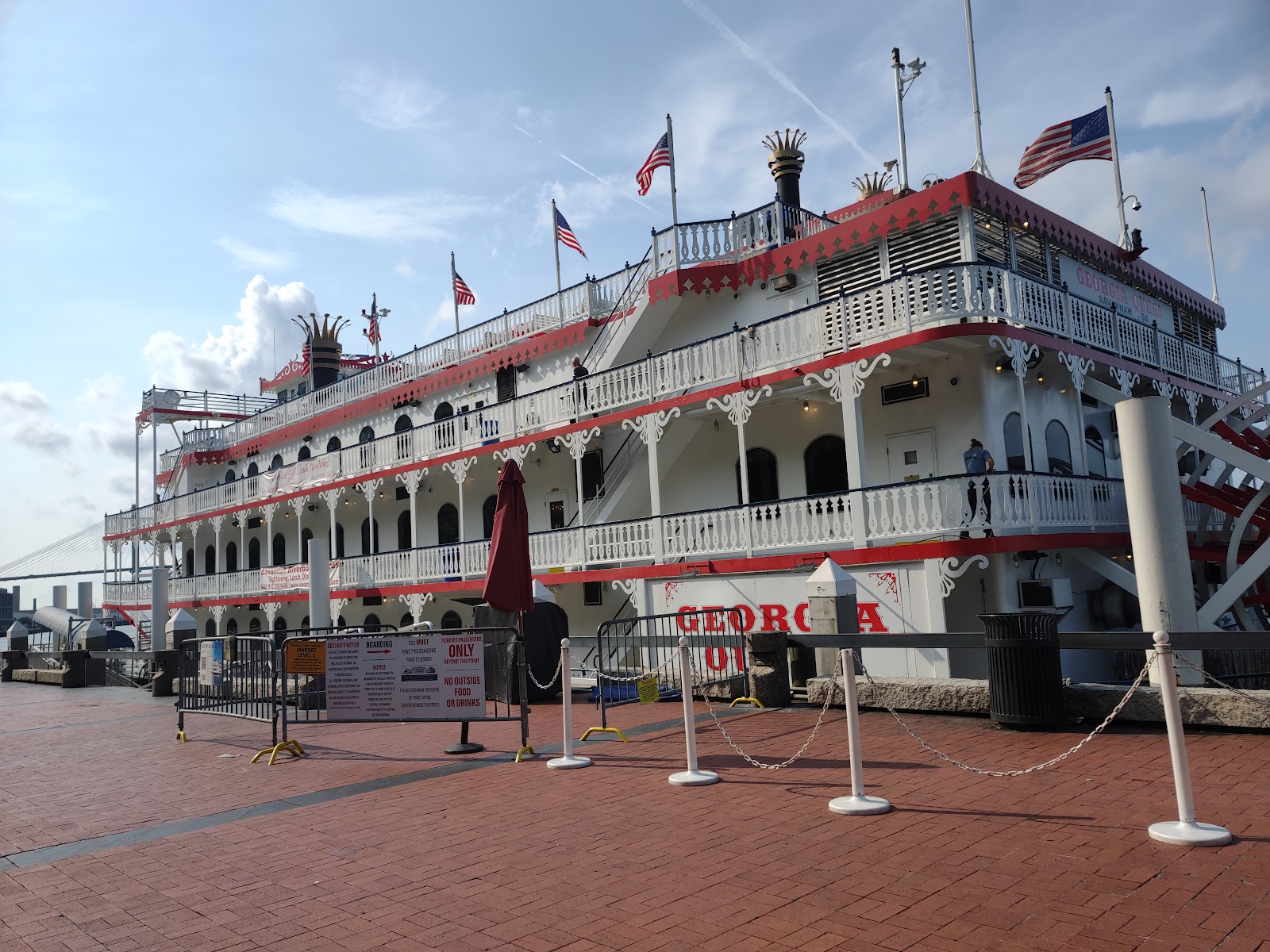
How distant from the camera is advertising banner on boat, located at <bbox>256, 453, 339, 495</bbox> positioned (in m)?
28.3

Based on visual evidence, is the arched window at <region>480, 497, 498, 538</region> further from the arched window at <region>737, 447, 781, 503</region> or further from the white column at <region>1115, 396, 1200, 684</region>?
the white column at <region>1115, 396, 1200, 684</region>

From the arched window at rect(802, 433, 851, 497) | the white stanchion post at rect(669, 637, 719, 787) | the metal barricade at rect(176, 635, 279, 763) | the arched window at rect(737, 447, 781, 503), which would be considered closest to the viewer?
the white stanchion post at rect(669, 637, 719, 787)

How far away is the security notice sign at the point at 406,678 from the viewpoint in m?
9.55

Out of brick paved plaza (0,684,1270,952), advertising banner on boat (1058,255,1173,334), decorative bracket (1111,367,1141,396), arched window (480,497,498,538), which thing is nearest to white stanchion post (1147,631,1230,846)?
brick paved plaza (0,684,1270,952)

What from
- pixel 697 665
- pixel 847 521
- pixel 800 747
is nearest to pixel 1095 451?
pixel 847 521

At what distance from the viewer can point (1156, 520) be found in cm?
936

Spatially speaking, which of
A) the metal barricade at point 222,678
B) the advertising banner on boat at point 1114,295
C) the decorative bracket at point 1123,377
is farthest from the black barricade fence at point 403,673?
the advertising banner on boat at point 1114,295

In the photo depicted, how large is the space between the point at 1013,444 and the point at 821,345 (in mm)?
3917

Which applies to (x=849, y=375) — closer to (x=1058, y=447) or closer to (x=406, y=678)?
(x=1058, y=447)

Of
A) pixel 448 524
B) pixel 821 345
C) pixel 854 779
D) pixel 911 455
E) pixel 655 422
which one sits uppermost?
pixel 821 345

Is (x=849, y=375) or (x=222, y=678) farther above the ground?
(x=849, y=375)

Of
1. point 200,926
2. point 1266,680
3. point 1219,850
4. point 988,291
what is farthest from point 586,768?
point 1266,680

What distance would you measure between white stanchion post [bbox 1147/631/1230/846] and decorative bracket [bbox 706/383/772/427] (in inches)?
446

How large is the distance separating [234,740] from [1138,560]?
11.2 meters
